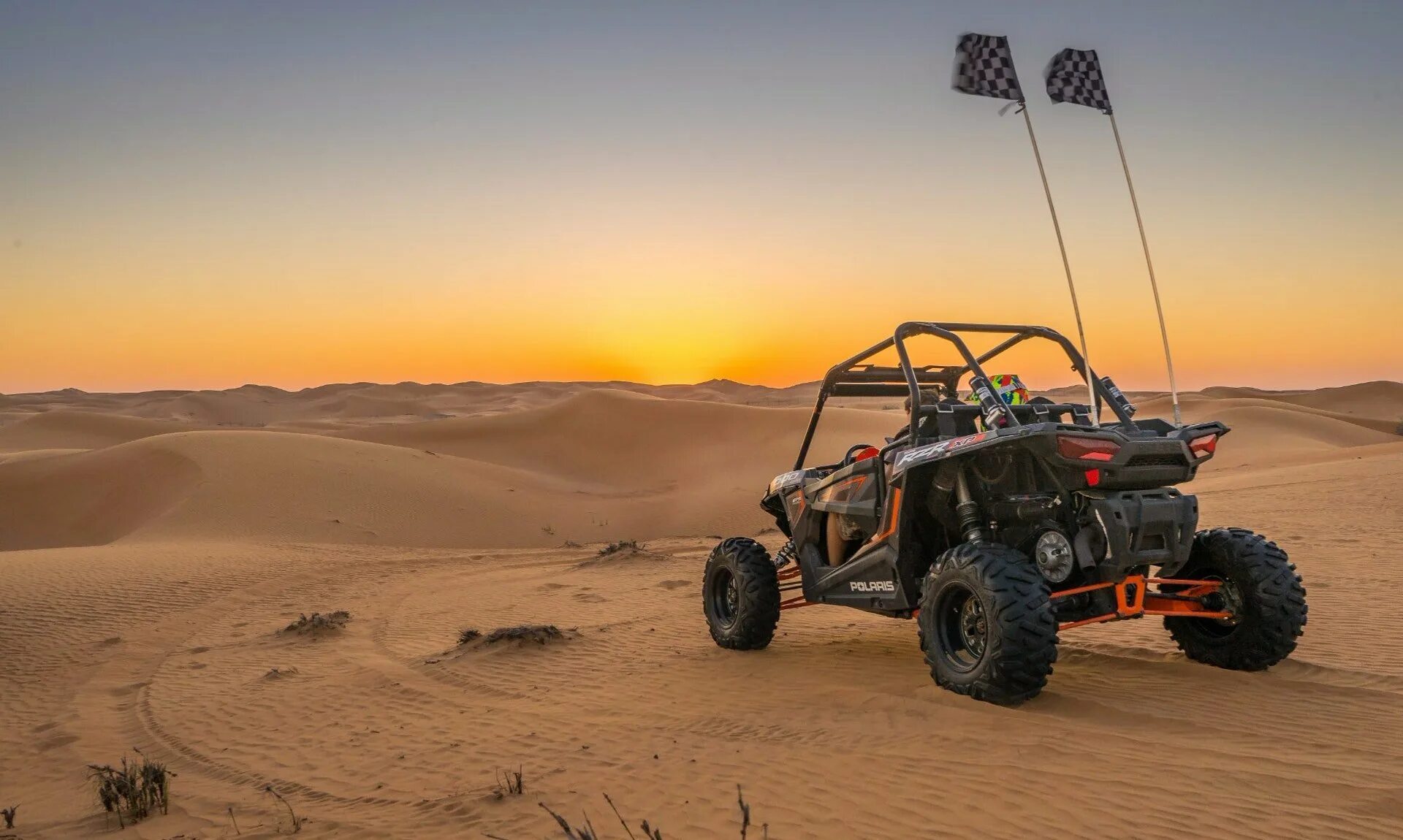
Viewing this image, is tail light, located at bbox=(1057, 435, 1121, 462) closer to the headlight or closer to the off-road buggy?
the off-road buggy

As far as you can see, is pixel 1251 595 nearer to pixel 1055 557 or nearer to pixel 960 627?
pixel 1055 557

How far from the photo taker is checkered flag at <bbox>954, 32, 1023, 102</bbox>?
34.5 ft

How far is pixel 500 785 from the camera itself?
16.3 ft

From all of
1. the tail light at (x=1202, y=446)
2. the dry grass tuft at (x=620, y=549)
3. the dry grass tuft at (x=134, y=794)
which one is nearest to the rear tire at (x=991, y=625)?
the tail light at (x=1202, y=446)

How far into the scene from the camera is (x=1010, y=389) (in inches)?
266

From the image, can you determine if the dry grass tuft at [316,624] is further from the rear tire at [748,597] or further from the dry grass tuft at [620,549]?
the dry grass tuft at [620,549]

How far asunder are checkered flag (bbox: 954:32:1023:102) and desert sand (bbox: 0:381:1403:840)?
5.87m

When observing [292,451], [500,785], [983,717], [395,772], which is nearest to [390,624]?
[395,772]

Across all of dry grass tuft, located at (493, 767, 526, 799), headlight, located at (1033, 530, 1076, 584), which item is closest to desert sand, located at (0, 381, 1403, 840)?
dry grass tuft, located at (493, 767, 526, 799)

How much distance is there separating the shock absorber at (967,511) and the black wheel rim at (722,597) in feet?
8.88

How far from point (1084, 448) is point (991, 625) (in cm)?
113

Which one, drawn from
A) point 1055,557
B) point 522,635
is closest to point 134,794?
point 522,635

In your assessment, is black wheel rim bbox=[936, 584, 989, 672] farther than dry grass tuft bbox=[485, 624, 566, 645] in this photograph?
No

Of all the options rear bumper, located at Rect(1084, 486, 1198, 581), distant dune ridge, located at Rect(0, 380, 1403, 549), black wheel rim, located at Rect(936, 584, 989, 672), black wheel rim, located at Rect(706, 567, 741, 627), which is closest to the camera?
rear bumper, located at Rect(1084, 486, 1198, 581)
